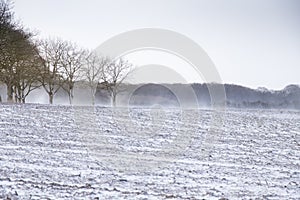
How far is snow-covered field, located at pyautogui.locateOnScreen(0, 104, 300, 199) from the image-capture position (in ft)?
22.7

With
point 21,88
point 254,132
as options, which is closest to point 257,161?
point 254,132

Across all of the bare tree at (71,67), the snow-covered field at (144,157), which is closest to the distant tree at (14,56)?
the bare tree at (71,67)

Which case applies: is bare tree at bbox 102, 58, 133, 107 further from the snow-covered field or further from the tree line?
the snow-covered field

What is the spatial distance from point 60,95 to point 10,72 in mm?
6901

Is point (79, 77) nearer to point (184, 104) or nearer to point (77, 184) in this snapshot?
point (184, 104)

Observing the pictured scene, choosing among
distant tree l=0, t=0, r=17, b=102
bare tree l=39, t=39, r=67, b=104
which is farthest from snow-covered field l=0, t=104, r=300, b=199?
bare tree l=39, t=39, r=67, b=104

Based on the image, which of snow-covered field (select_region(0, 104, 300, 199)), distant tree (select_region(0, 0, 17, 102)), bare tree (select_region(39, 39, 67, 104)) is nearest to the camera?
snow-covered field (select_region(0, 104, 300, 199))

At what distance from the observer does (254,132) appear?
15102 millimetres

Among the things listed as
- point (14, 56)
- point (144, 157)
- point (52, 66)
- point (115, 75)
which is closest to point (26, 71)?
point (14, 56)

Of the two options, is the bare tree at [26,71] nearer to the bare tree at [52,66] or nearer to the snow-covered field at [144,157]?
the bare tree at [52,66]

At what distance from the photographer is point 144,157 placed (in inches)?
401

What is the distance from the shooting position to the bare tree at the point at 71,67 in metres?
35.4

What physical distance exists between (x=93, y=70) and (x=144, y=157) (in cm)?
2637

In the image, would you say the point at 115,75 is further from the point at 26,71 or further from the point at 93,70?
the point at 26,71
